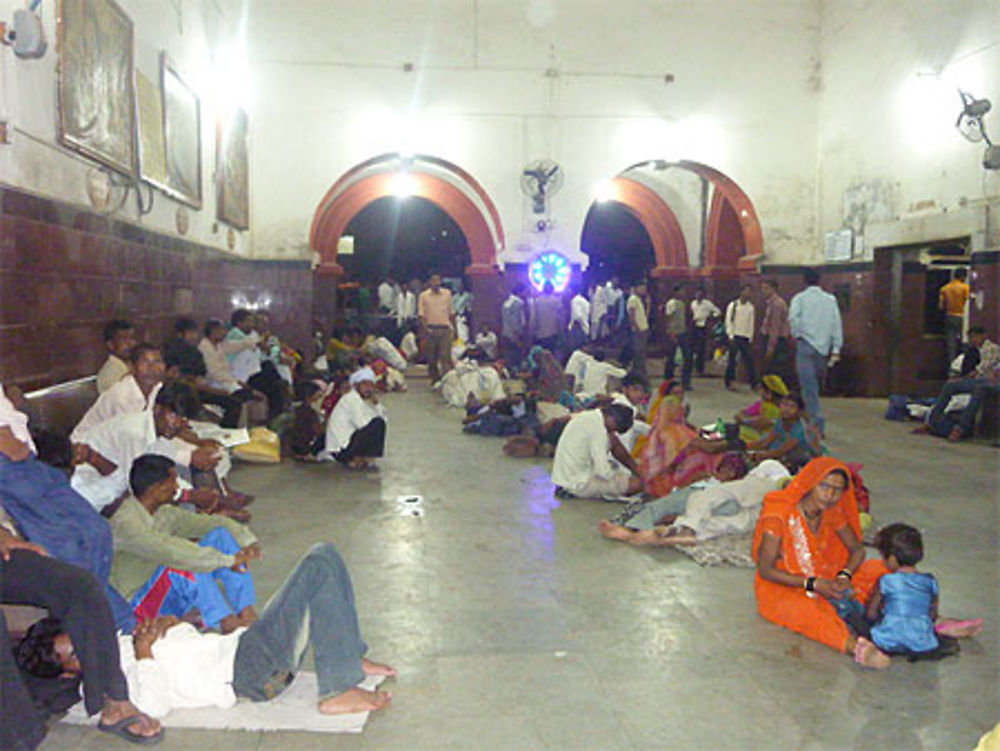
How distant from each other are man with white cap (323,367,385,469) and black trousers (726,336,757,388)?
676cm

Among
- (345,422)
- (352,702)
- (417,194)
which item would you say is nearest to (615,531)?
(352,702)

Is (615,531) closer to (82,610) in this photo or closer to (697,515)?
(697,515)

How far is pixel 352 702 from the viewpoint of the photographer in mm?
2877

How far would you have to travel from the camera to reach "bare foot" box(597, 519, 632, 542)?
196 inches

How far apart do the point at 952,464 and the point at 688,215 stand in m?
9.54

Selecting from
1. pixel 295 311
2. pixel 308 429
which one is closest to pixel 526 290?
pixel 295 311

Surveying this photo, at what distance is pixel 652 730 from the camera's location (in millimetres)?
2830

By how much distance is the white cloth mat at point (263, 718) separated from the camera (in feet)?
9.16

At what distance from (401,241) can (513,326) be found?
29.6 feet

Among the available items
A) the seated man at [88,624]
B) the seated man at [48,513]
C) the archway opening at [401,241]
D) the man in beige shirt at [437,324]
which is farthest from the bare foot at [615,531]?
the archway opening at [401,241]

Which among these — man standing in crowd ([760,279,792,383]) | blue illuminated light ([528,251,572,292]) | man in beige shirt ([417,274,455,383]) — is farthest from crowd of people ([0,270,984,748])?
man in beige shirt ([417,274,455,383])

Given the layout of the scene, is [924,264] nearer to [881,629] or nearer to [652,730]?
[881,629]

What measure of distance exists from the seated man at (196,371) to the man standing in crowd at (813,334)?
4.78 metres

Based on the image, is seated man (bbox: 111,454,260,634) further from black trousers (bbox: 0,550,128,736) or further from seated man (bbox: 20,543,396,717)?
black trousers (bbox: 0,550,128,736)
